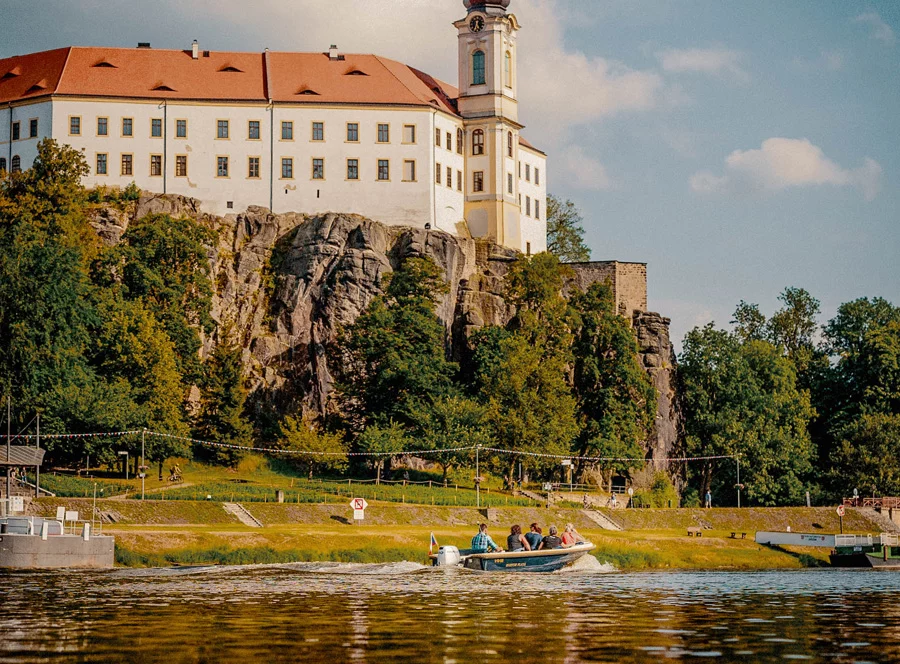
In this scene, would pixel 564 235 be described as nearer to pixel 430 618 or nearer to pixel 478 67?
pixel 478 67

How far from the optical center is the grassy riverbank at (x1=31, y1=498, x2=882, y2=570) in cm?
6322

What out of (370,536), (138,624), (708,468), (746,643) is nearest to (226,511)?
(370,536)

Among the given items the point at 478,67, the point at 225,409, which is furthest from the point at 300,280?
the point at 478,67

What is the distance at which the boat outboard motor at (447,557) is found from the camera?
56.6 meters

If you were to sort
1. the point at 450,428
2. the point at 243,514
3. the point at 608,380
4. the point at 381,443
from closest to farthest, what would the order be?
the point at 243,514 → the point at 381,443 → the point at 450,428 → the point at 608,380

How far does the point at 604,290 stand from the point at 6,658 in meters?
92.3

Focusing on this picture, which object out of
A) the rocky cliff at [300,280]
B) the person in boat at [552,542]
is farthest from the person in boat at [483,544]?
the rocky cliff at [300,280]

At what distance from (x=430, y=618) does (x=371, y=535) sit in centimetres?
3517

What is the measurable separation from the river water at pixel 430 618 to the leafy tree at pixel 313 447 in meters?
45.2

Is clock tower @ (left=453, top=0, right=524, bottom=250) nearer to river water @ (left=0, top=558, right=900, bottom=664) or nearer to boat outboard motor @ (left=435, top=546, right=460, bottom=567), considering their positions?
boat outboard motor @ (left=435, top=546, right=460, bottom=567)

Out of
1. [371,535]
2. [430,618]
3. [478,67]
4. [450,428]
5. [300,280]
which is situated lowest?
[430,618]

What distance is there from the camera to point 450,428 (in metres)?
102

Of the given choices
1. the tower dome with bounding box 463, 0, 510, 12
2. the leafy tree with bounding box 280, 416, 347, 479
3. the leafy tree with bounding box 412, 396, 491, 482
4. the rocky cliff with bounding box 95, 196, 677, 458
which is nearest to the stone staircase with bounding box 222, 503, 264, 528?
the leafy tree with bounding box 280, 416, 347, 479

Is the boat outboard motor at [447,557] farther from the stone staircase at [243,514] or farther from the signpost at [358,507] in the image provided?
the signpost at [358,507]
